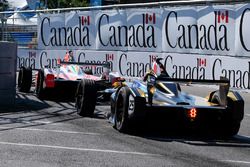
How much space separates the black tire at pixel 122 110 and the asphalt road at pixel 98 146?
141 mm

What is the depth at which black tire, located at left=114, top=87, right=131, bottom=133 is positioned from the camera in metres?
10.1

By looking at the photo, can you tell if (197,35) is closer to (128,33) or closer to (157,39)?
(157,39)

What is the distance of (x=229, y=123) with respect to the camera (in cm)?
1038

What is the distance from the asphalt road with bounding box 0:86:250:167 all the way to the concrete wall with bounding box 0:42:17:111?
6.08 ft

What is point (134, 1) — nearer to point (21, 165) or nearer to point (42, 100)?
point (42, 100)

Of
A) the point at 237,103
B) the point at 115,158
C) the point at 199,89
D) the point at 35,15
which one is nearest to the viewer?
the point at 115,158

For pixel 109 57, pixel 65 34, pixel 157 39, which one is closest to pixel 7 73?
pixel 157 39

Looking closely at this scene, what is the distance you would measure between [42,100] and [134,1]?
33.9 meters

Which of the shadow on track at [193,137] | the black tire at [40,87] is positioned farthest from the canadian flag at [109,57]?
the shadow on track at [193,137]

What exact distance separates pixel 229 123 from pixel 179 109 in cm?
99

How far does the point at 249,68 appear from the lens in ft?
55.9

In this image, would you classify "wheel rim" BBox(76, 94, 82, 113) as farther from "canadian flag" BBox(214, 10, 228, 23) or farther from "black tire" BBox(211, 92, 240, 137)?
"canadian flag" BBox(214, 10, 228, 23)

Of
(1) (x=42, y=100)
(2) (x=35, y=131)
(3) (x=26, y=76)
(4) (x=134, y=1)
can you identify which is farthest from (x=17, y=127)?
(4) (x=134, y=1)

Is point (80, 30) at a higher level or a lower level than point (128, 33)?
higher
